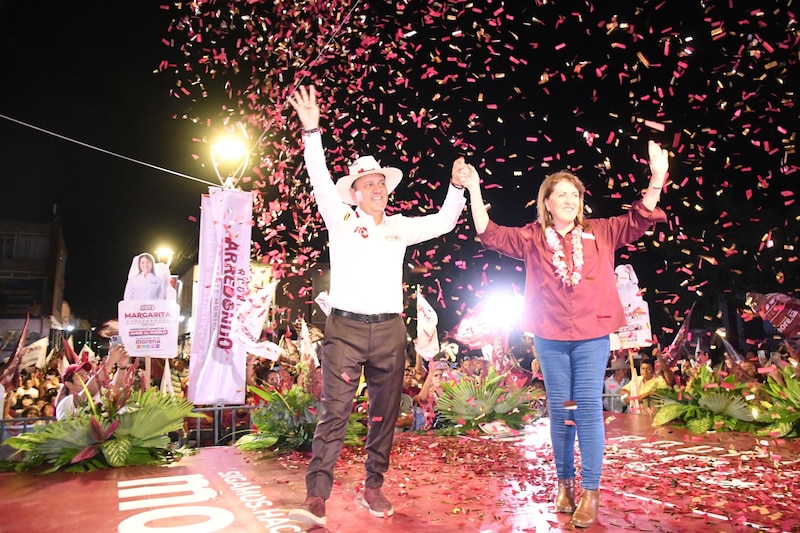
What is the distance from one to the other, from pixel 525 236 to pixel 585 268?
17.3 inches

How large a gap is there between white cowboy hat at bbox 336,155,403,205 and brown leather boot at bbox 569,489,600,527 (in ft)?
7.45

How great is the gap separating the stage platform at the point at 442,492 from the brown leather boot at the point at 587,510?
66mm

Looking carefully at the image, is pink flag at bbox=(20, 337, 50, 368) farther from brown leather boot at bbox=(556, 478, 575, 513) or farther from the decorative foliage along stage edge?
the decorative foliage along stage edge

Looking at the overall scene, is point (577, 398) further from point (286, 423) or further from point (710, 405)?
point (710, 405)

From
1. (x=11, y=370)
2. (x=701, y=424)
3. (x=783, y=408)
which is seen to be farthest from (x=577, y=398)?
(x=11, y=370)

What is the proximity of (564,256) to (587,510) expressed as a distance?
1.44 meters

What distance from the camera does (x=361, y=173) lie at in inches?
147

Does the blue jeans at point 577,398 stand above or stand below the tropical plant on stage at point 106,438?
above

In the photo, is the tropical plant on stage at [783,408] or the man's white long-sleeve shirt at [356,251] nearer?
the man's white long-sleeve shirt at [356,251]

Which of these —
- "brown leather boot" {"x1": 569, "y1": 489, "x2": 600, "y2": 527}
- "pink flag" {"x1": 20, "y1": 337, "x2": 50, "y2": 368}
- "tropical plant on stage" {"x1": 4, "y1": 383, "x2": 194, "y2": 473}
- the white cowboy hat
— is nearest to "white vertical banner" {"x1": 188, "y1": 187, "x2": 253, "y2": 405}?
"tropical plant on stage" {"x1": 4, "y1": 383, "x2": 194, "y2": 473}

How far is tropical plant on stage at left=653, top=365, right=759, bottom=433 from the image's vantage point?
245 inches

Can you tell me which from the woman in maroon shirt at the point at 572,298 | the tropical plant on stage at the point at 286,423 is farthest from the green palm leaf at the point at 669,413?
the woman in maroon shirt at the point at 572,298

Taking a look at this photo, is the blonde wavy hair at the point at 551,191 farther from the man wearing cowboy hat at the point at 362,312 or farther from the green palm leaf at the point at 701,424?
the green palm leaf at the point at 701,424

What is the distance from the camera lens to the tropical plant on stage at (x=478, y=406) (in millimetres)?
6746
